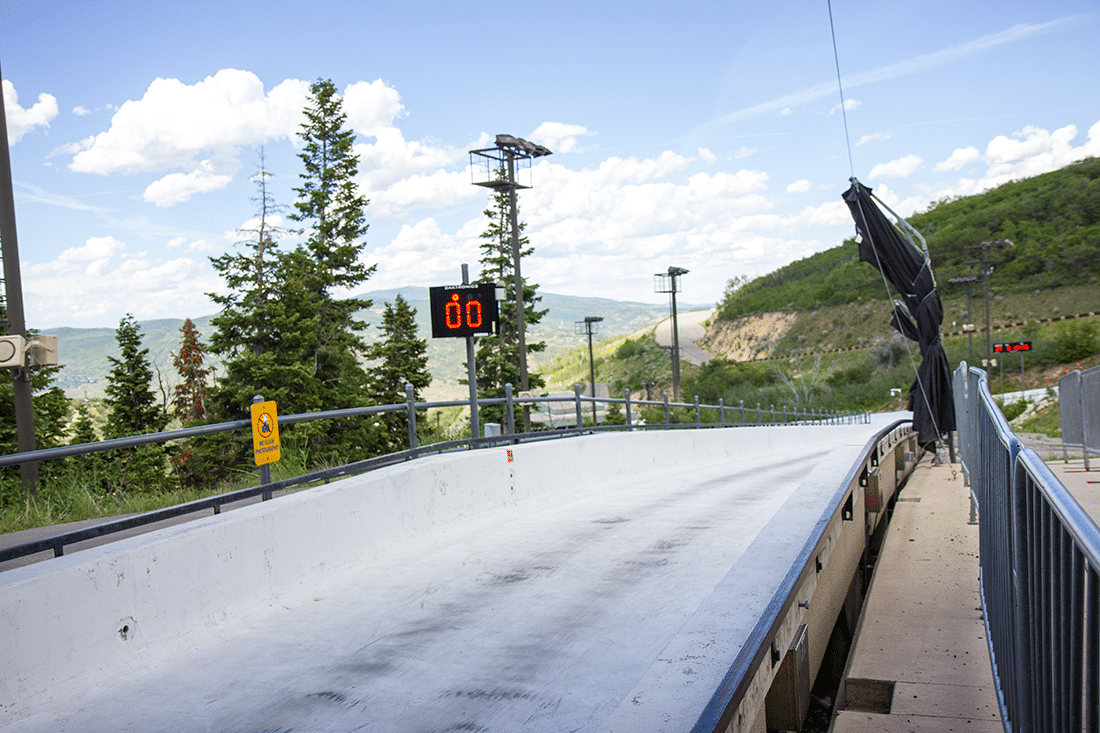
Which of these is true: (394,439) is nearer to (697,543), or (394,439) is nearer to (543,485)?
(543,485)

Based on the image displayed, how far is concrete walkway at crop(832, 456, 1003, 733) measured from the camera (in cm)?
495

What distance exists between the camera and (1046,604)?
8.50 feet

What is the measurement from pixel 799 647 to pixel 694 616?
64cm

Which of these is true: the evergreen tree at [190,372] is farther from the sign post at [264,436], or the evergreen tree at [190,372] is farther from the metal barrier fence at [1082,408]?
the sign post at [264,436]

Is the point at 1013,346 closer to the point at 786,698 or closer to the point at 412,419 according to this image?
the point at 412,419

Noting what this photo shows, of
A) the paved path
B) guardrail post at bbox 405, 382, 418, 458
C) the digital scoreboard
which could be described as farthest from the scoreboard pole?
the paved path

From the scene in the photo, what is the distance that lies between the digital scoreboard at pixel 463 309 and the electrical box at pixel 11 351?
533cm

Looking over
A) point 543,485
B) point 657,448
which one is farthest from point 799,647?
point 657,448

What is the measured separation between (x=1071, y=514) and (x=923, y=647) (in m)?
4.67

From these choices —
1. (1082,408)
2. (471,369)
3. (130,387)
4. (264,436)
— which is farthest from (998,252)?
(264,436)

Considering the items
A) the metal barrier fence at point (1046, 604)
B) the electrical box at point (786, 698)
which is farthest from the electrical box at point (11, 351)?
the metal barrier fence at point (1046, 604)

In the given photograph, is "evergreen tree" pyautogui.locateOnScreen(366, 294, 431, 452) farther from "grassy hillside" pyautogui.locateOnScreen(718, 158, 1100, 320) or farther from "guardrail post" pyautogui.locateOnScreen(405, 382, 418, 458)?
"grassy hillside" pyautogui.locateOnScreen(718, 158, 1100, 320)

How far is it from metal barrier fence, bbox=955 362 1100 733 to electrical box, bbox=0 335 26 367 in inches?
426

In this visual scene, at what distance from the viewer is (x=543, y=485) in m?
10.9
